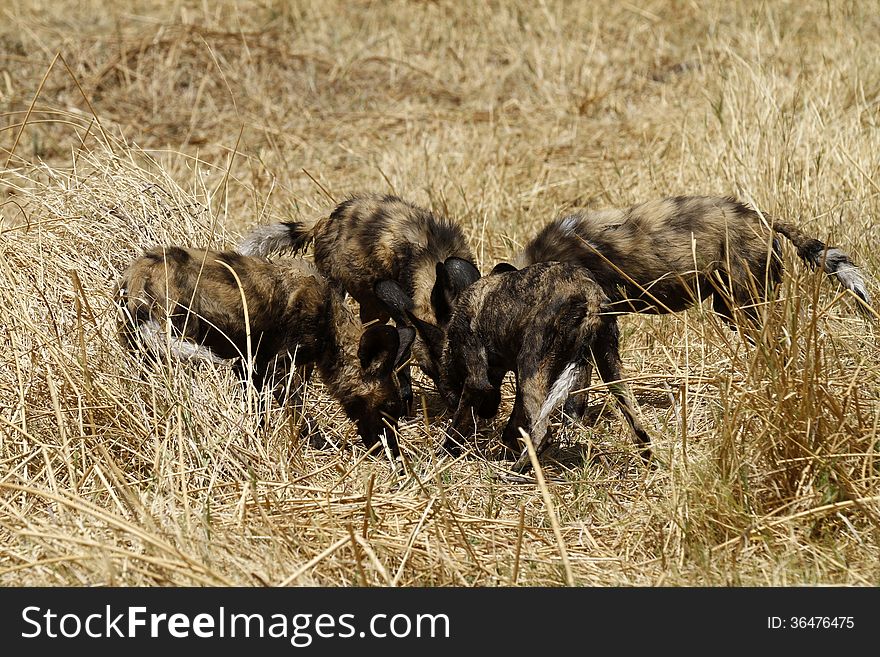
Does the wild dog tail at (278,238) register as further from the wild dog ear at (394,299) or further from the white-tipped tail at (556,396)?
the white-tipped tail at (556,396)

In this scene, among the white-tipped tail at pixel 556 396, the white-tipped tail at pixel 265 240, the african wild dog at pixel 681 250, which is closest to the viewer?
the white-tipped tail at pixel 556 396

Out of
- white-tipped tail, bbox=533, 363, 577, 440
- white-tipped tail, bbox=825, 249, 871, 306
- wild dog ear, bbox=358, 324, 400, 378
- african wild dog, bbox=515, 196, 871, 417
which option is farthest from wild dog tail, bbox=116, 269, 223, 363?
white-tipped tail, bbox=825, 249, 871, 306

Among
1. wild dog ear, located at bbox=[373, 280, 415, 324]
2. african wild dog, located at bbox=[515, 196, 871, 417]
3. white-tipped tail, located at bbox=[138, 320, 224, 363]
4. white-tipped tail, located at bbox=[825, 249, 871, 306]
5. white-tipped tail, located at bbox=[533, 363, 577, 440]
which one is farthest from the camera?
wild dog ear, located at bbox=[373, 280, 415, 324]

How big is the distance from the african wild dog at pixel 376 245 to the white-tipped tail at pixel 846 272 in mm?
1906

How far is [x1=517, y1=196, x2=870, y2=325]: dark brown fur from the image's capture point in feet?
18.2

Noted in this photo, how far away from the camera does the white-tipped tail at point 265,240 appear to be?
19.8ft

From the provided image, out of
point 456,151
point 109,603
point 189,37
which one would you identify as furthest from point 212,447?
point 189,37

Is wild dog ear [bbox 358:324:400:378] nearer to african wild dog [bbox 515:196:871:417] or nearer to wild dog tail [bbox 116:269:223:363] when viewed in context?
wild dog tail [bbox 116:269:223:363]

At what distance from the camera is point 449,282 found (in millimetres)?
5617

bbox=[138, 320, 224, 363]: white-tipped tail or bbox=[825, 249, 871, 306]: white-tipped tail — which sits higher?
bbox=[825, 249, 871, 306]: white-tipped tail

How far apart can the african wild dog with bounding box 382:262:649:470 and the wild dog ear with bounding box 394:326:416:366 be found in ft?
0.63

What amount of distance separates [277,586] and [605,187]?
5.20 metres

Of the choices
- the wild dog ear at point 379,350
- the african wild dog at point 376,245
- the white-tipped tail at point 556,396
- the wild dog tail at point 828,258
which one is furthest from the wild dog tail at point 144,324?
the wild dog tail at point 828,258

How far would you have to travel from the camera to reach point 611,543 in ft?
13.4
